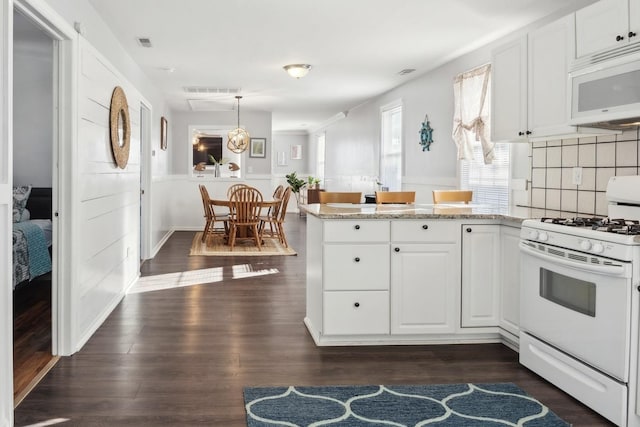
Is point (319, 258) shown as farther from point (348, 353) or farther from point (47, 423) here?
point (47, 423)

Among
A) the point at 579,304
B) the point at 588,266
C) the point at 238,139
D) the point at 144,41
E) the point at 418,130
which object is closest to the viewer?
the point at 588,266

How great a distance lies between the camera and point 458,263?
3.62 metres

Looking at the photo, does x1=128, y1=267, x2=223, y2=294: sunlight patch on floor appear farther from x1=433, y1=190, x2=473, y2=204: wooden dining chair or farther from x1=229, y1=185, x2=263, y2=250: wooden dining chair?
x1=433, y1=190, x2=473, y2=204: wooden dining chair

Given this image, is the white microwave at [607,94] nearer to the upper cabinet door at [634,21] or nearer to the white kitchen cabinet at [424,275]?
the upper cabinet door at [634,21]

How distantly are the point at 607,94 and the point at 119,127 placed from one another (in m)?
3.72

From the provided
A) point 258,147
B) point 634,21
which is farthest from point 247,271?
point 258,147

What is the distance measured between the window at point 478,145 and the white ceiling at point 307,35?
0.37m

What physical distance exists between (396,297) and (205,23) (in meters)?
2.72

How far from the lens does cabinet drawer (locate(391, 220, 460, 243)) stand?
3549 millimetres

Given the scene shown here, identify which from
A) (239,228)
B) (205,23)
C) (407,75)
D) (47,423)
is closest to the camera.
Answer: (47,423)

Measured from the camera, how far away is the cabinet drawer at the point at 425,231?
355cm

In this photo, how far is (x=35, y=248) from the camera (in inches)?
190

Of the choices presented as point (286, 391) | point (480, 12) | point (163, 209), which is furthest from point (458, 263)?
point (163, 209)

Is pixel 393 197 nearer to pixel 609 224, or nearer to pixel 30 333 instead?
pixel 609 224
